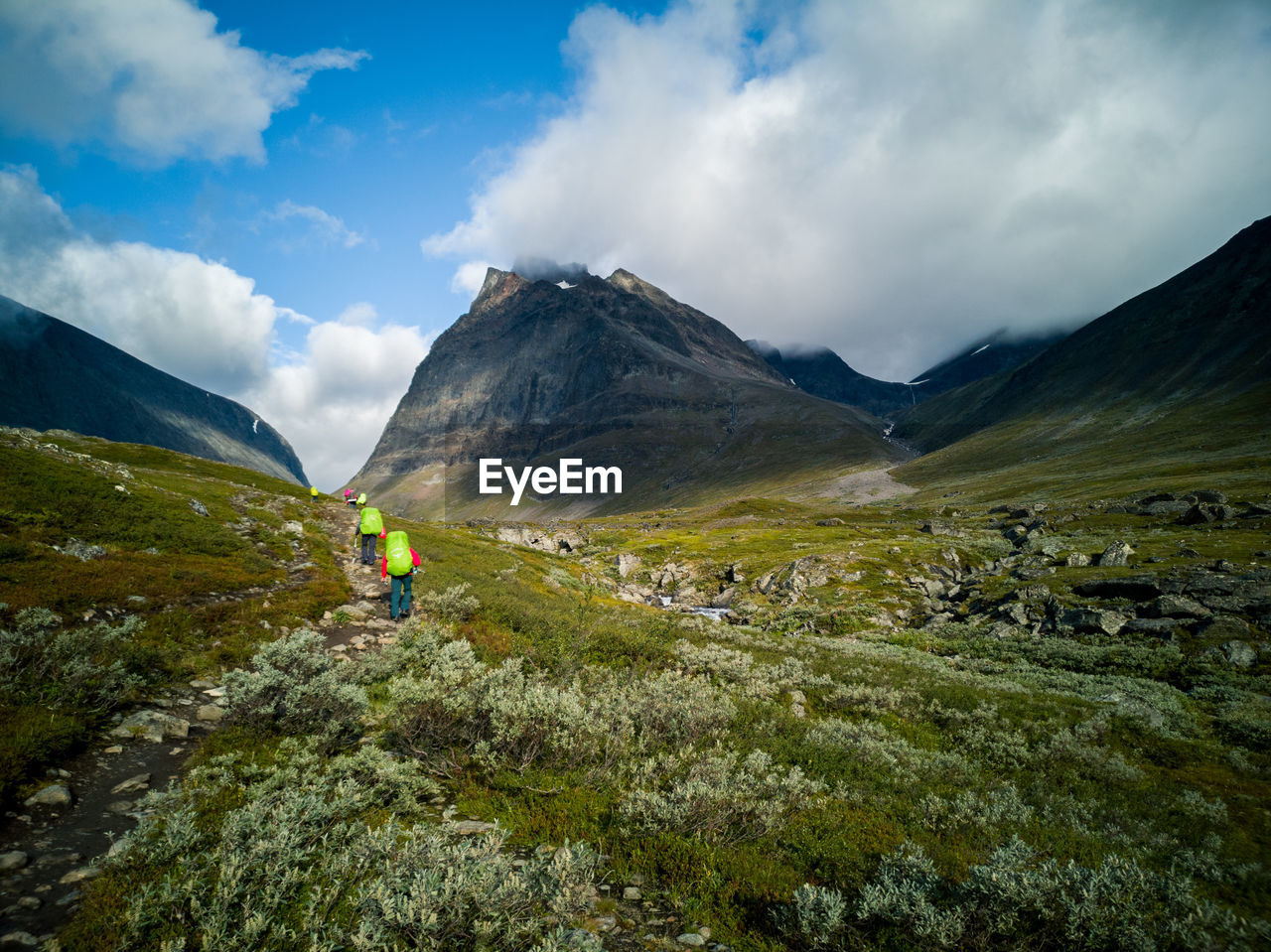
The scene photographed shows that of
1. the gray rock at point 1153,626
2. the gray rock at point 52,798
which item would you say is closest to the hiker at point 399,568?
the gray rock at point 52,798

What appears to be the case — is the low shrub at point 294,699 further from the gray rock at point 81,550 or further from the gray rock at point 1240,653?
the gray rock at point 1240,653

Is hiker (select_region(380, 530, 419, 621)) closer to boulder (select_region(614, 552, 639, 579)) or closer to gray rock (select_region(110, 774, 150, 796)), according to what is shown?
gray rock (select_region(110, 774, 150, 796))

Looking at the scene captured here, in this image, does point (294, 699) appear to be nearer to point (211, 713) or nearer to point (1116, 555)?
point (211, 713)

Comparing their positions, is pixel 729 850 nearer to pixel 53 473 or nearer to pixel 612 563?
pixel 53 473

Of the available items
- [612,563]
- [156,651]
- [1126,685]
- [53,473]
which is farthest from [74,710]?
[612,563]

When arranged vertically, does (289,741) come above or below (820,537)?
above

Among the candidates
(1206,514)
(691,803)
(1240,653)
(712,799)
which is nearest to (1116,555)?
(1240,653)
